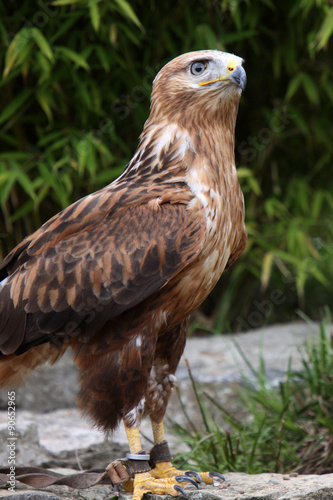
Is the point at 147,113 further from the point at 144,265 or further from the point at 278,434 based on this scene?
the point at 144,265

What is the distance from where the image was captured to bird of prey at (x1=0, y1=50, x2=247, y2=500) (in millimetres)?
2838

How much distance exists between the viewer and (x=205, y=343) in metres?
5.85

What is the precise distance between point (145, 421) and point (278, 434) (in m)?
1.06

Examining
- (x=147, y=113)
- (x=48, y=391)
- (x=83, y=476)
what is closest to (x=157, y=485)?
(x=83, y=476)

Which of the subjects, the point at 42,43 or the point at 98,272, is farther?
the point at 42,43

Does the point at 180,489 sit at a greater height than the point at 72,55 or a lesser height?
lesser

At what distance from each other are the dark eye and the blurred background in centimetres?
193

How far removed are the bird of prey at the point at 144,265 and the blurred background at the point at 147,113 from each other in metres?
2.03

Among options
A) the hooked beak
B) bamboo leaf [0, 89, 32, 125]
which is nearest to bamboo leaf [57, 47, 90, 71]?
bamboo leaf [0, 89, 32, 125]

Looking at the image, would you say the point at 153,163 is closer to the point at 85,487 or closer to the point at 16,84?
the point at 85,487

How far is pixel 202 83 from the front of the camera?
120 inches

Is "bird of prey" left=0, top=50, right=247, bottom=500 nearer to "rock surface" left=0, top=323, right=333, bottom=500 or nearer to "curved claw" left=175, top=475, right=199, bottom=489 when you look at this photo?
"curved claw" left=175, top=475, right=199, bottom=489

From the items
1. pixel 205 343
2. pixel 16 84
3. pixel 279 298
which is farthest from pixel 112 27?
pixel 279 298

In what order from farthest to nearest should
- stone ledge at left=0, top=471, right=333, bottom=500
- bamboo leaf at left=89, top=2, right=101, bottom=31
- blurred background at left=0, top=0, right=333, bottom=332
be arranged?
blurred background at left=0, top=0, right=333, bottom=332 → bamboo leaf at left=89, top=2, right=101, bottom=31 → stone ledge at left=0, top=471, right=333, bottom=500
